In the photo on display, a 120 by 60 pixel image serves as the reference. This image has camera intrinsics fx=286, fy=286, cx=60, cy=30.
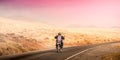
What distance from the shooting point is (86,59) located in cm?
2245

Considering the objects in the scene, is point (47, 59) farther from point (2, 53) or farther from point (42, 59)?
point (2, 53)

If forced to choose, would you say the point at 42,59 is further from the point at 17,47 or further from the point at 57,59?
the point at 17,47

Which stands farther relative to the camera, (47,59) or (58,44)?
(58,44)

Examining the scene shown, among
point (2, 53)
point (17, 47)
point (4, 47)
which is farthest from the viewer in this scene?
point (17, 47)

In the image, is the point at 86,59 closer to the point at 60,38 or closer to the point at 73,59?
the point at 73,59

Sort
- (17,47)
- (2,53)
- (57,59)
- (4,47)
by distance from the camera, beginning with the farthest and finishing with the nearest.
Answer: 1. (17,47)
2. (4,47)
3. (2,53)
4. (57,59)

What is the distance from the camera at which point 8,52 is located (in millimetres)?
30438

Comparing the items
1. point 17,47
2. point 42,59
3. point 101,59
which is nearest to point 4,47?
point 17,47

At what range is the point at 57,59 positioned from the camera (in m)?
21.8

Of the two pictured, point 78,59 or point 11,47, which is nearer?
point 78,59

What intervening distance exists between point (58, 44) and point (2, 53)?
5.99m

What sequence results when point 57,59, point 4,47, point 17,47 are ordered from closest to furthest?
point 57,59, point 4,47, point 17,47

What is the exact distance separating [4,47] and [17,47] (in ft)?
10.6

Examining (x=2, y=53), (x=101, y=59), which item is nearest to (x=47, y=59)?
(x=101, y=59)
